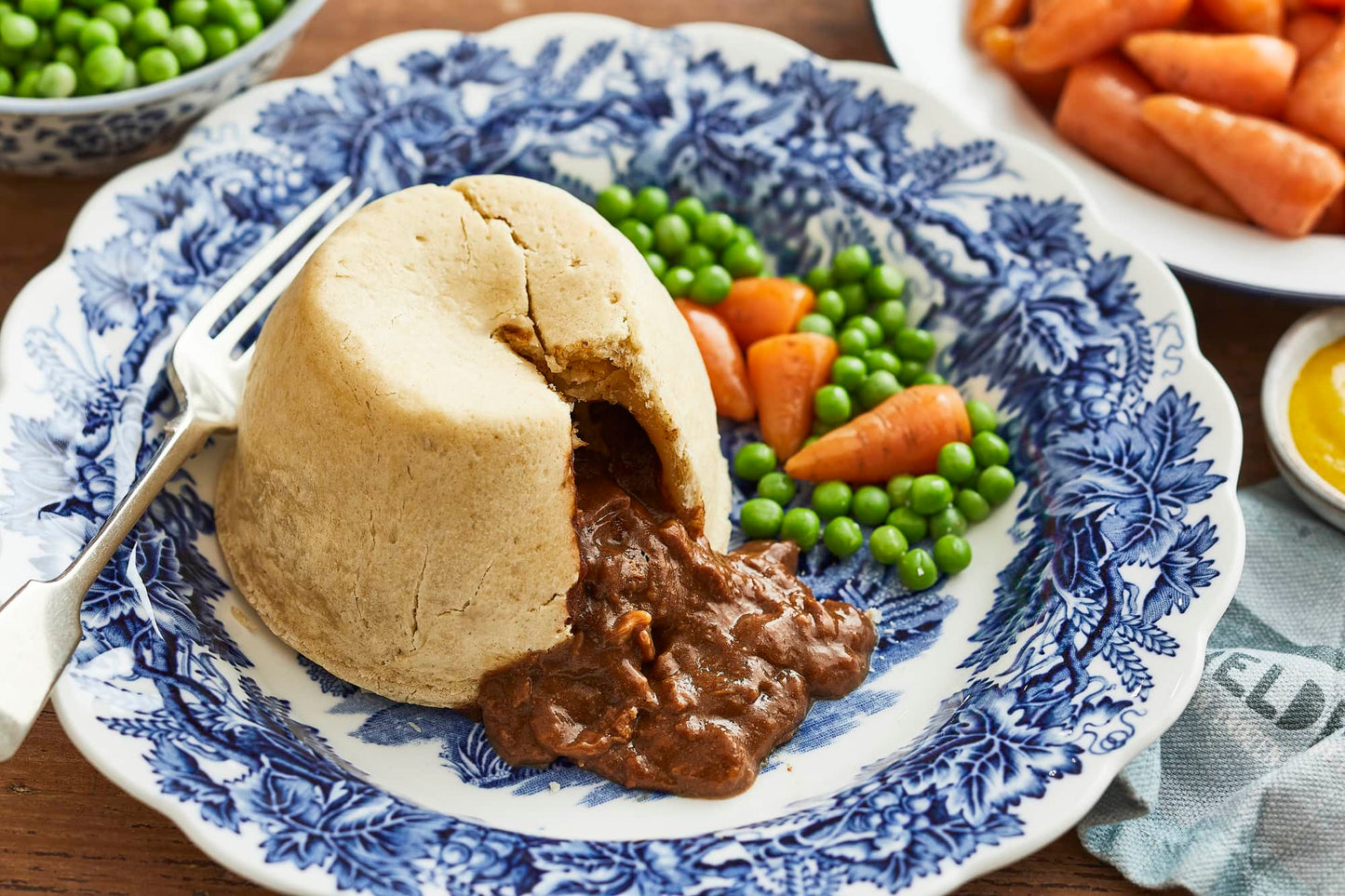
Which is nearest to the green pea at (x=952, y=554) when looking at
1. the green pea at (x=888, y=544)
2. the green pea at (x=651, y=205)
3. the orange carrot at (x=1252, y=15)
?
the green pea at (x=888, y=544)

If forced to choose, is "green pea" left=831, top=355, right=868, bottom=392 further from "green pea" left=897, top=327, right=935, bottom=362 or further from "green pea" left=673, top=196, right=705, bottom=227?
"green pea" left=673, top=196, right=705, bottom=227

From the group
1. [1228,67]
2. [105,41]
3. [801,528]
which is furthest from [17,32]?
[1228,67]

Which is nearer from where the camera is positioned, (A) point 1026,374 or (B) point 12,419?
(B) point 12,419

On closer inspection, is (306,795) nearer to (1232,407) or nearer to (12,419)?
(12,419)

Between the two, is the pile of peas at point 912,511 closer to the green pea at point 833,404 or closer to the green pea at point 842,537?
the green pea at point 842,537

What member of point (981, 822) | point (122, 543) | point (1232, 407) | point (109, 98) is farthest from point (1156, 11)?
point (122, 543)

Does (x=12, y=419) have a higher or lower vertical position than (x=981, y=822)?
higher
